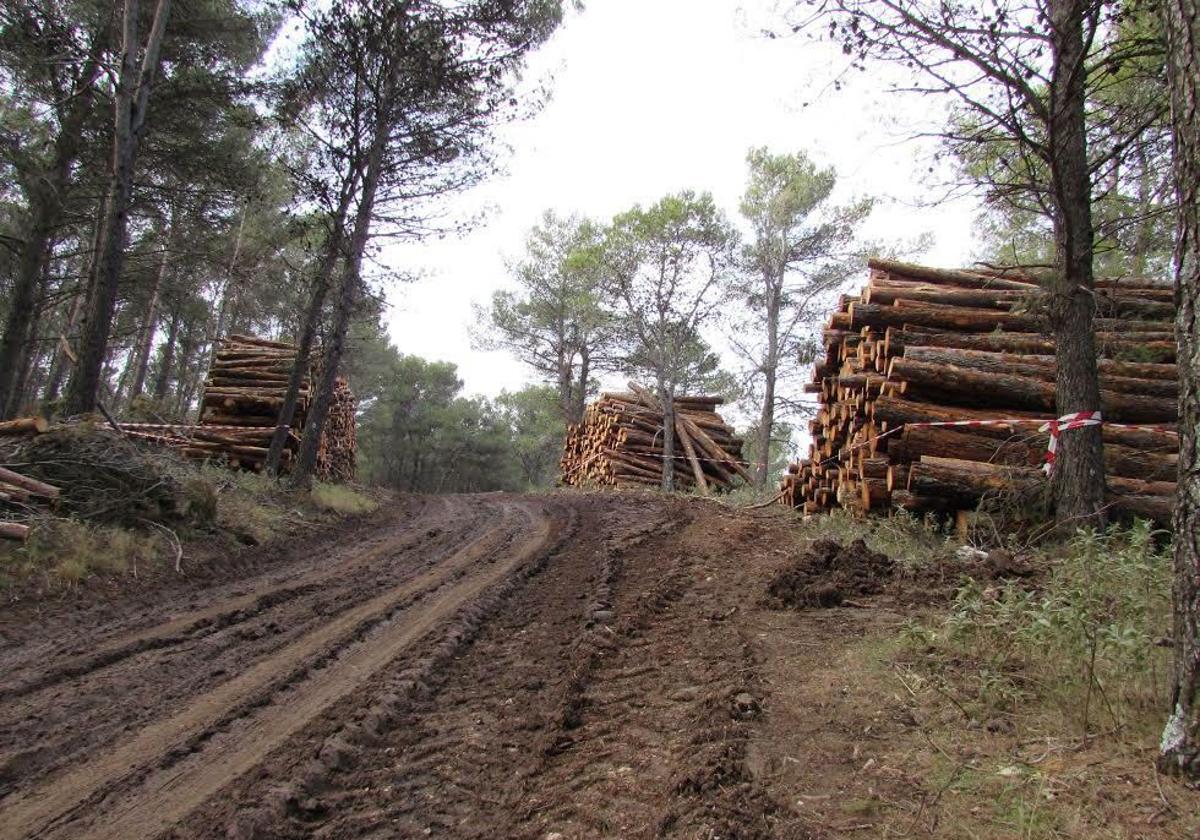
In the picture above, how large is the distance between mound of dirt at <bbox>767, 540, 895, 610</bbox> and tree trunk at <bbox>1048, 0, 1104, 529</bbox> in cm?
144

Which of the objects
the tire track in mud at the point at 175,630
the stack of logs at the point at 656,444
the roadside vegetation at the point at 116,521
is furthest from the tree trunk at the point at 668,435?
the tire track in mud at the point at 175,630

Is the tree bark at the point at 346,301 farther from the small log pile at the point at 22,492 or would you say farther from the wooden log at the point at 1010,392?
the wooden log at the point at 1010,392

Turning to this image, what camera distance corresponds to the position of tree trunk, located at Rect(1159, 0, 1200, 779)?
2.23m

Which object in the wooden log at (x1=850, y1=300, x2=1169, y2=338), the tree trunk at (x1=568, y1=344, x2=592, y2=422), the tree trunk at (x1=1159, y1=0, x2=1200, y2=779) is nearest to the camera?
the tree trunk at (x1=1159, y1=0, x2=1200, y2=779)

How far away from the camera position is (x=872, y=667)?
11.4 ft

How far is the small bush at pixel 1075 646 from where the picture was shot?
8.79 feet

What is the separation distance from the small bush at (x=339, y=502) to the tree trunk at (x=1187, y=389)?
10749mm

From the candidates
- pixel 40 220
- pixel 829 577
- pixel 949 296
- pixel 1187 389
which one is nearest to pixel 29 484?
pixel 829 577

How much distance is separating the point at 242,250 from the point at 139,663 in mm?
19565

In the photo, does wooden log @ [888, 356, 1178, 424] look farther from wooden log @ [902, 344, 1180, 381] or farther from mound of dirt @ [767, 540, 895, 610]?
mound of dirt @ [767, 540, 895, 610]

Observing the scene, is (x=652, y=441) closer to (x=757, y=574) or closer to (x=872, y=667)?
(x=757, y=574)

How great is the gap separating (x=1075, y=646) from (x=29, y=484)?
797cm

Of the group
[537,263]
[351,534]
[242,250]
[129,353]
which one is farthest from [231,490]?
[129,353]

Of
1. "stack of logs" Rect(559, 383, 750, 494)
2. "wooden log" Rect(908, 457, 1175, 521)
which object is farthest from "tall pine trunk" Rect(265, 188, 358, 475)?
"wooden log" Rect(908, 457, 1175, 521)
